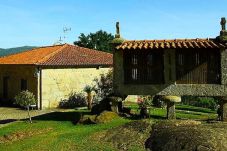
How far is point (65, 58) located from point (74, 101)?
3821 mm

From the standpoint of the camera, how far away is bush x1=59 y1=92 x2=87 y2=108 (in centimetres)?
3150

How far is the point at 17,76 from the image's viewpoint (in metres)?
32.9

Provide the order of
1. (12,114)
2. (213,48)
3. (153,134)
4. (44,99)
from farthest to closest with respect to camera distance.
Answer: (44,99) < (12,114) < (213,48) < (153,134)

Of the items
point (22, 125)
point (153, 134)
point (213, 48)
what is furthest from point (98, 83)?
point (153, 134)

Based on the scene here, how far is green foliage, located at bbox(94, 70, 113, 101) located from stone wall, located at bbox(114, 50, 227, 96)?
1235cm

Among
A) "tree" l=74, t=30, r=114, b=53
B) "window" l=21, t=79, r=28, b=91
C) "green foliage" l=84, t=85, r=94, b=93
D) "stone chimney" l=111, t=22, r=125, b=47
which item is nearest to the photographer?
"stone chimney" l=111, t=22, r=125, b=47

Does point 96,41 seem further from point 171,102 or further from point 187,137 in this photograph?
point 187,137

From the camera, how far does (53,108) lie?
30594 millimetres

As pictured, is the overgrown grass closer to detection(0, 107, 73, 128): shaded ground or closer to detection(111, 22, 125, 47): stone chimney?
detection(0, 107, 73, 128): shaded ground

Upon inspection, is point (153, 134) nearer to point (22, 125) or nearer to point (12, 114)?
point (22, 125)

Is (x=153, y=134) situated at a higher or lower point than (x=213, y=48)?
lower

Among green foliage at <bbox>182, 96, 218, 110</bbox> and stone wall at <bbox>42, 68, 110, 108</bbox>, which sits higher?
stone wall at <bbox>42, 68, 110, 108</bbox>

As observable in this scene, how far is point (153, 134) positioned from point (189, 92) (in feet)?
18.2

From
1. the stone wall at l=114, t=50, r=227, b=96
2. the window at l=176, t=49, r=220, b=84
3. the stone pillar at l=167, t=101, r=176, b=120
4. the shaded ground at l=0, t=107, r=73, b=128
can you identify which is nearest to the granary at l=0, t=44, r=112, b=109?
the shaded ground at l=0, t=107, r=73, b=128
